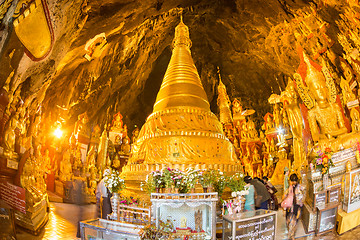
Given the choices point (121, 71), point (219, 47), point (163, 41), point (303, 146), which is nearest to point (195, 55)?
point (219, 47)

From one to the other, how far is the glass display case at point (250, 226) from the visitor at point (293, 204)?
3.75ft

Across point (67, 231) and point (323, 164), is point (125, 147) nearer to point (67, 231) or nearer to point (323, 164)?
point (67, 231)

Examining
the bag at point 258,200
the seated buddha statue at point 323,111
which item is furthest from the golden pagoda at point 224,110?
the bag at point 258,200

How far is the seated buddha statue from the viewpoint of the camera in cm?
782

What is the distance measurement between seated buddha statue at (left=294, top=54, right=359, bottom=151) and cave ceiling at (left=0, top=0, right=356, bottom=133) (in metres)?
0.79

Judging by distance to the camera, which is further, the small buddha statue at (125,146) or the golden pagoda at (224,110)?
the golden pagoda at (224,110)

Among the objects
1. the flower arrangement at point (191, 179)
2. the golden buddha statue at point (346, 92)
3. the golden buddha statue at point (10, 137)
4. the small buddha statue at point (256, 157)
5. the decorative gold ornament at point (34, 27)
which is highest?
the decorative gold ornament at point (34, 27)

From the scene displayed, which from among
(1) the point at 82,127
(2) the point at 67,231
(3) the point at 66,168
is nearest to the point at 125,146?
(1) the point at 82,127

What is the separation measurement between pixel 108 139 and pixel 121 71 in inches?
149

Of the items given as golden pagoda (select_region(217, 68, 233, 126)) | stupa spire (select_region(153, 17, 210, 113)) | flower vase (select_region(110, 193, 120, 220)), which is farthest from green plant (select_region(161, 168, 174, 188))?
golden pagoda (select_region(217, 68, 233, 126))

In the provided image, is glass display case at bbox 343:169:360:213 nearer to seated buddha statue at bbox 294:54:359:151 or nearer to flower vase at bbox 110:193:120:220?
seated buddha statue at bbox 294:54:359:151

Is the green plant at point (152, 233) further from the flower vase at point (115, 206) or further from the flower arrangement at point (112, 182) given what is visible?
the flower arrangement at point (112, 182)

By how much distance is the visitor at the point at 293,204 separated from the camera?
4605mm

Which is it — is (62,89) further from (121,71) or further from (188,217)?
(188,217)
